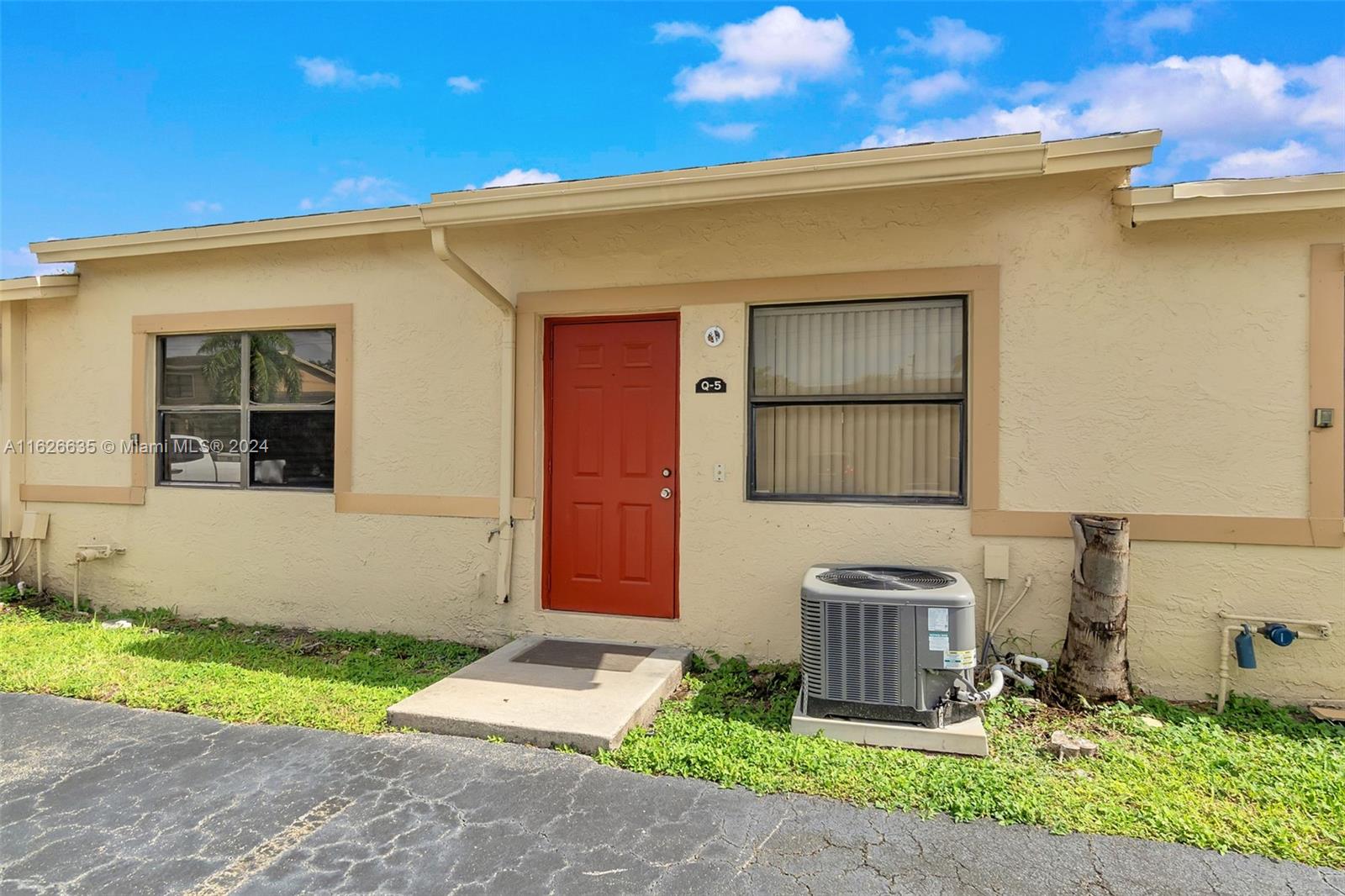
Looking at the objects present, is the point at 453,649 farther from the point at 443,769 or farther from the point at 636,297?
the point at 636,297

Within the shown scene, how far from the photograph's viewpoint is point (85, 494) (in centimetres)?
638

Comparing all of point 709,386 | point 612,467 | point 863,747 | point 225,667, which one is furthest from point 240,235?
point 863,747

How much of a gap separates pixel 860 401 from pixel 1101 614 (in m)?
1.85

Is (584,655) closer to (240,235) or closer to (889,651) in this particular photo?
(889,651)

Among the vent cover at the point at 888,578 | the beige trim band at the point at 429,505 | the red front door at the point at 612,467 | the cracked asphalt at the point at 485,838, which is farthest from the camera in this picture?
the beige trim band at the point at 429,505

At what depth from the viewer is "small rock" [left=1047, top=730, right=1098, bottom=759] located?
3.40 m

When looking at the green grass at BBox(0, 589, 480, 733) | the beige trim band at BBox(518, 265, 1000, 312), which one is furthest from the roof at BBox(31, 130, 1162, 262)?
the green grass at BBox(0, 589, 480, 733)

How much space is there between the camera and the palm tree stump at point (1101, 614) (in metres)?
3.93

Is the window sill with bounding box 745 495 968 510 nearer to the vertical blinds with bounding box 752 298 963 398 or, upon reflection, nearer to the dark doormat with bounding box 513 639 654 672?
the vertical blinds with bounding box 752 298 963 398

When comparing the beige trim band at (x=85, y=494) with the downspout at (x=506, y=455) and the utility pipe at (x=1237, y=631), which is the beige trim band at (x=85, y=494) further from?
the utility pipe at (x=1237, y=631)

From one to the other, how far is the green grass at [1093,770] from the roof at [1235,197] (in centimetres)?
273

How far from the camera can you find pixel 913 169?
3.79 metres

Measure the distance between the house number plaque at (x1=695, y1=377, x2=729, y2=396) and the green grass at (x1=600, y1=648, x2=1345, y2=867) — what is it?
1.99 metres

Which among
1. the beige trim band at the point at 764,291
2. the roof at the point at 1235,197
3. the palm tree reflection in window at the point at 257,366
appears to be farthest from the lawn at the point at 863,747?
the roof at the point at 1235,197
